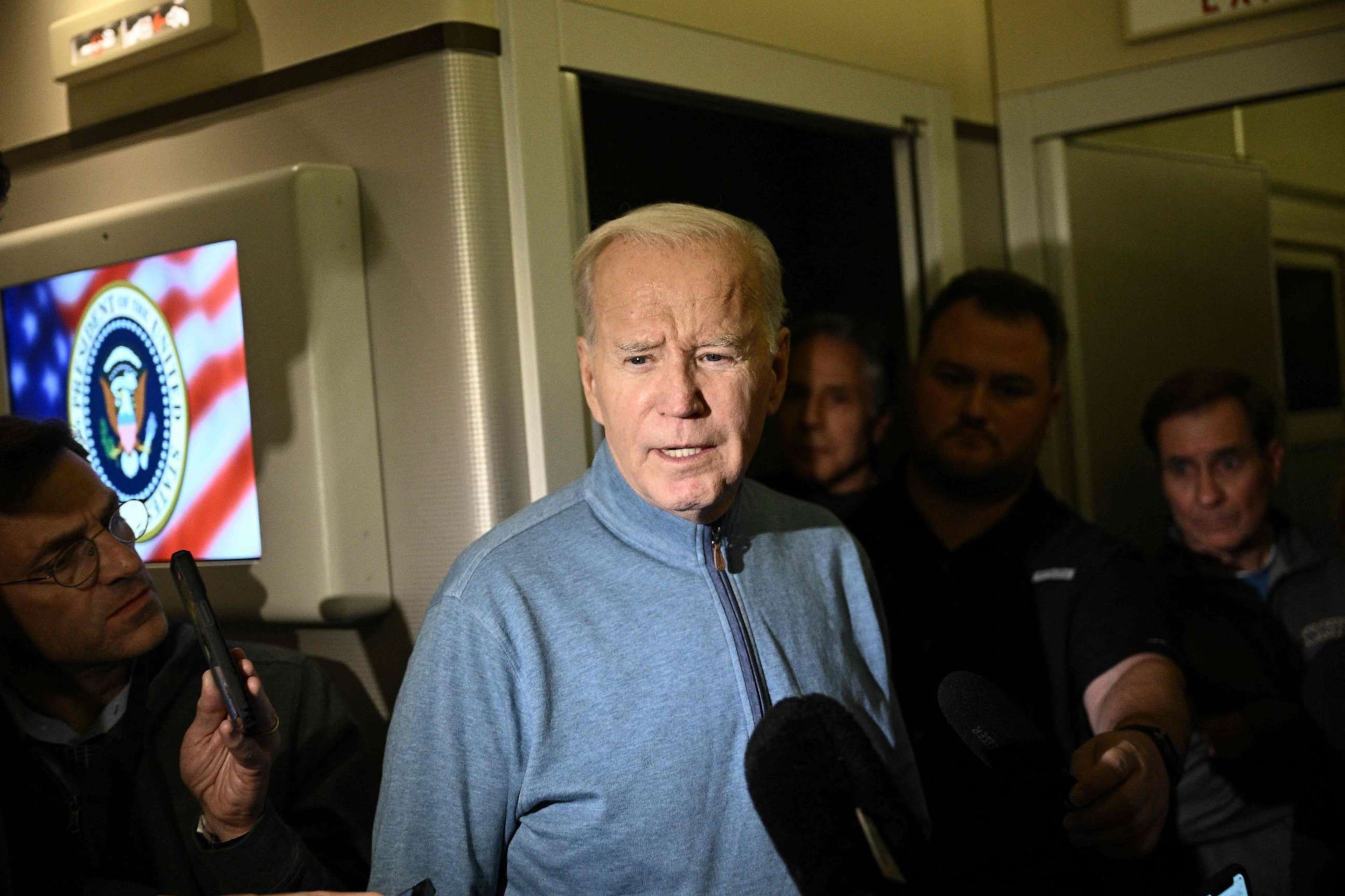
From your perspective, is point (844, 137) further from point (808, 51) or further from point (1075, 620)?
point (1075, 620)

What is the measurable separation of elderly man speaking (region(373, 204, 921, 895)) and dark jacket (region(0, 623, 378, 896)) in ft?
0.80

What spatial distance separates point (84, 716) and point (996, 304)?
5.54ft

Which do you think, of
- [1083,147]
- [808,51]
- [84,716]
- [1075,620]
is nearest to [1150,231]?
[1083,147]

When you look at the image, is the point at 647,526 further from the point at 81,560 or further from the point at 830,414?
the point at 830,414

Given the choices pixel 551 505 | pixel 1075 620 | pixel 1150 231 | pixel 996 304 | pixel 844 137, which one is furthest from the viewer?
pixel 1150 231

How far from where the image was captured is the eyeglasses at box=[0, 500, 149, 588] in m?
1.34

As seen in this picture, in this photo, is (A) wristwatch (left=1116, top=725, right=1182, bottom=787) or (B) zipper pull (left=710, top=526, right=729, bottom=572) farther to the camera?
(A) wristwatch (left=1116, top=725, right=1182, bottom=787)

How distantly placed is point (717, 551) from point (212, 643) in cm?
56

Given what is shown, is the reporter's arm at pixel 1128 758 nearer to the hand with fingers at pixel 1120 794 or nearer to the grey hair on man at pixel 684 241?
the hand with fingers at pixel 1120 794

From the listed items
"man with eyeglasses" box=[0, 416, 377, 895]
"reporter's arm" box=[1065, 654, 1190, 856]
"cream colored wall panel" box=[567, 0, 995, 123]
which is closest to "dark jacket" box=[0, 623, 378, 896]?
"man with eyeglasses" box=[0, 416, 377, 895]

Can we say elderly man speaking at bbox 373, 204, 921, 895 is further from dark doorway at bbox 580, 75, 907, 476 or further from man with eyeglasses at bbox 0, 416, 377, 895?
dark doorway at bbox 580, 75, 907, 476

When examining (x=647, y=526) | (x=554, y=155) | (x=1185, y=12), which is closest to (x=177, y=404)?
(x=554, y=155)

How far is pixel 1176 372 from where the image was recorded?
3227mm

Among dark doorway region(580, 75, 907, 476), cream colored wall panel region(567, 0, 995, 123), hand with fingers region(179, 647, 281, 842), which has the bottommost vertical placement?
hand with fingers region(179, 647, 281, 842)
